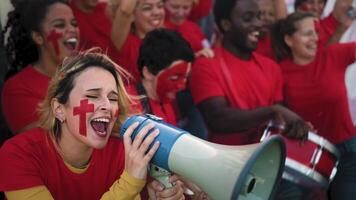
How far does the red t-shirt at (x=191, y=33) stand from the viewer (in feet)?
15.3

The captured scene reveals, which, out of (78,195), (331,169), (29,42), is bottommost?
(331,169)

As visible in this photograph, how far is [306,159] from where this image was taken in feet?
12.2

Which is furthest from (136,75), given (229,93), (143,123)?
(143,123)

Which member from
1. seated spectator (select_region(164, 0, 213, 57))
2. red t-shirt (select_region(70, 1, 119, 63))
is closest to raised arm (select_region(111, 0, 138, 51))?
red t-shirt (select_region(70, 1, 119, 63))

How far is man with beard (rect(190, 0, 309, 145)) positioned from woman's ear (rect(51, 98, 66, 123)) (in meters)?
1.24

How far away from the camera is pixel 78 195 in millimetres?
2730

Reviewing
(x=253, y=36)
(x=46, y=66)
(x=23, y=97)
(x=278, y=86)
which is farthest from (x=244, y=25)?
(x=23, y=97)

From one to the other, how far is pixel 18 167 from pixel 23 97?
100 centimetres

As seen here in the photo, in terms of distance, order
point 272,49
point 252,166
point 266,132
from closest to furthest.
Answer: point 252,166, point 266,132, point 272,49

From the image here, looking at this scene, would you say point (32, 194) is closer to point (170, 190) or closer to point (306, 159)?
point (170, 190)

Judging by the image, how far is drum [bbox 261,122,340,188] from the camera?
3695 mm

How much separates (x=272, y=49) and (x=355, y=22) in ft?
2.62

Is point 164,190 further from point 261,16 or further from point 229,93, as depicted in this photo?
point 261,16

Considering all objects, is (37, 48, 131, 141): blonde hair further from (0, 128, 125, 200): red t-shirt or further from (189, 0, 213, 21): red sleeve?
(189, 0, 213, 21): red sleeve
